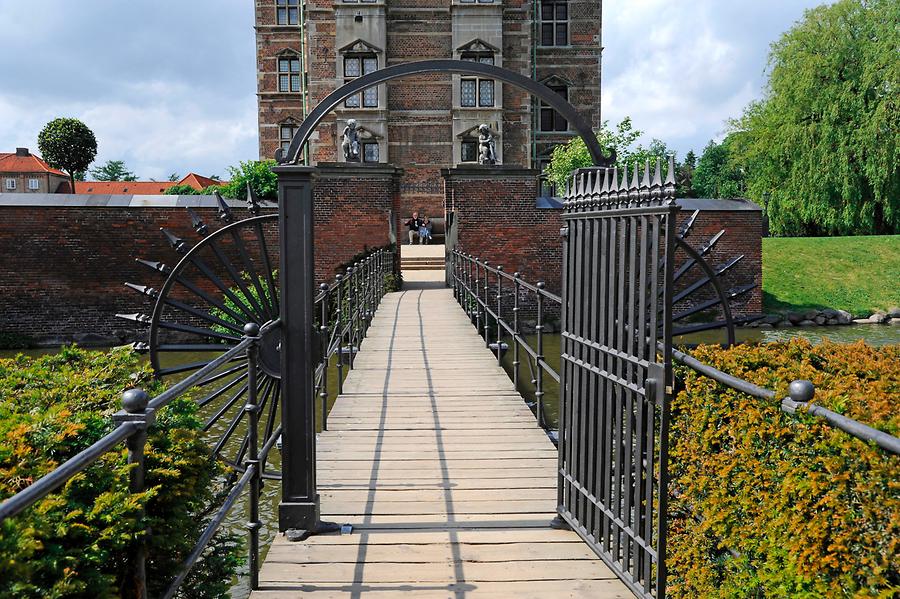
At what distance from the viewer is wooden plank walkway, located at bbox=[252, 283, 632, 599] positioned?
339cm

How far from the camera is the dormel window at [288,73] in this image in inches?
1341

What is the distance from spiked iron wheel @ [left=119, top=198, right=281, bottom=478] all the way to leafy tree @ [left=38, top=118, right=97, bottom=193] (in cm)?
1660

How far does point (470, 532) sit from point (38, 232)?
17165 millimetres

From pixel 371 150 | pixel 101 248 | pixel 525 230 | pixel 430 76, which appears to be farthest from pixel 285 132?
pixel 525 230

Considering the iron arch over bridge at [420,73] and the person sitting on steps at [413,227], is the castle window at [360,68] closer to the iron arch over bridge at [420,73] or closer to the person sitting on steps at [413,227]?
the person sitting on steps at [413,227]

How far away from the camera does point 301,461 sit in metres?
3.93

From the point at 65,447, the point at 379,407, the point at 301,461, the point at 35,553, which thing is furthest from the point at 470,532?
the point at 379,407

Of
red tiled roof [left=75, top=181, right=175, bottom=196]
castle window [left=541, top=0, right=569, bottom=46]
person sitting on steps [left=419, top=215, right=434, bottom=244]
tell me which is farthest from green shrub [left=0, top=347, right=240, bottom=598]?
red tiled roof [left=75, top=181, right=175, bottom=196]

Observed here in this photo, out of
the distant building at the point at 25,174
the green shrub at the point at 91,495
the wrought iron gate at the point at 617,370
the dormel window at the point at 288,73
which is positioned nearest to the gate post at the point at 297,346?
the green shrub at the point at 91,495

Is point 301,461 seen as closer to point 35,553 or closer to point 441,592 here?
point 441,592

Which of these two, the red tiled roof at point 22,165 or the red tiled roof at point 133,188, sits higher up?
the red tiled roof at point 22,165

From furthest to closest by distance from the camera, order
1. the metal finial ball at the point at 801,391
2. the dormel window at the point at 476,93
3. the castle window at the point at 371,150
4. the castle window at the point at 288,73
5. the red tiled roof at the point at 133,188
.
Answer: the red tiled roof at the point at 133,188 → the castle window at the point at 288,73 → the dormel window at the point at 476,93 → the castle window at the point at 371,150 → the metal finial ball at the point at 801,391

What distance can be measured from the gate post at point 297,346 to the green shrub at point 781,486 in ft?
5.99

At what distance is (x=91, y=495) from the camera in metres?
2.01
